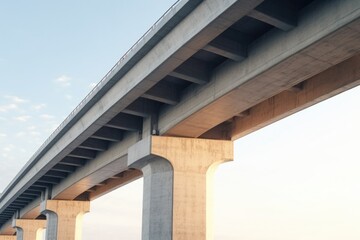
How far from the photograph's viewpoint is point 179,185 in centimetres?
2945

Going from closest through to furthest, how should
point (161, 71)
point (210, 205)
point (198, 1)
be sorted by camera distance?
point (198, 1) → point (161, 71) → point (210, 205)

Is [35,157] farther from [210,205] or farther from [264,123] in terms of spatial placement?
[264,123]

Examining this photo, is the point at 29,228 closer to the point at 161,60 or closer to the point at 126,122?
the point at 126,122

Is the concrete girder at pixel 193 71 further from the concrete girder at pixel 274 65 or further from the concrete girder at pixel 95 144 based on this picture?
the concrete girder at pixel 95 144

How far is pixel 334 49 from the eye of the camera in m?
18.9

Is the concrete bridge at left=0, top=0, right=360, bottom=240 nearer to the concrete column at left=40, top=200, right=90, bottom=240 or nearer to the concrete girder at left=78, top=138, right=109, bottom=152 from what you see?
the concrete girder at left=78, top=138, right=109, bottom=152

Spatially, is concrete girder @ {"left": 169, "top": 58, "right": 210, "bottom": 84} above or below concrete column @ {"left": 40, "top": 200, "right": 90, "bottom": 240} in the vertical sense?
above

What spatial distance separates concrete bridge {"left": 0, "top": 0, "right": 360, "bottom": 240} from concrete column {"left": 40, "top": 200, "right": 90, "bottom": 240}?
1287 cm

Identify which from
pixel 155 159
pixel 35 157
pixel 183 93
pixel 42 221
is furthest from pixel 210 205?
pixel 42 221

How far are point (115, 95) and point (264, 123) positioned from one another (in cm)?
793

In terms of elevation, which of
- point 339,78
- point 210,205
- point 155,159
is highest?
point 339,78

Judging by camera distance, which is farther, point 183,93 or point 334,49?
point 183,93

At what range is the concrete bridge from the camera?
19219 mm

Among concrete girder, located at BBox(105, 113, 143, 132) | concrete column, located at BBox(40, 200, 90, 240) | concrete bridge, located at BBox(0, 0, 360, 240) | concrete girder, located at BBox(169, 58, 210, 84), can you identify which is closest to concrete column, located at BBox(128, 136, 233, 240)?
concrete bridge, located at BBox(0, 0, 360, 240)
